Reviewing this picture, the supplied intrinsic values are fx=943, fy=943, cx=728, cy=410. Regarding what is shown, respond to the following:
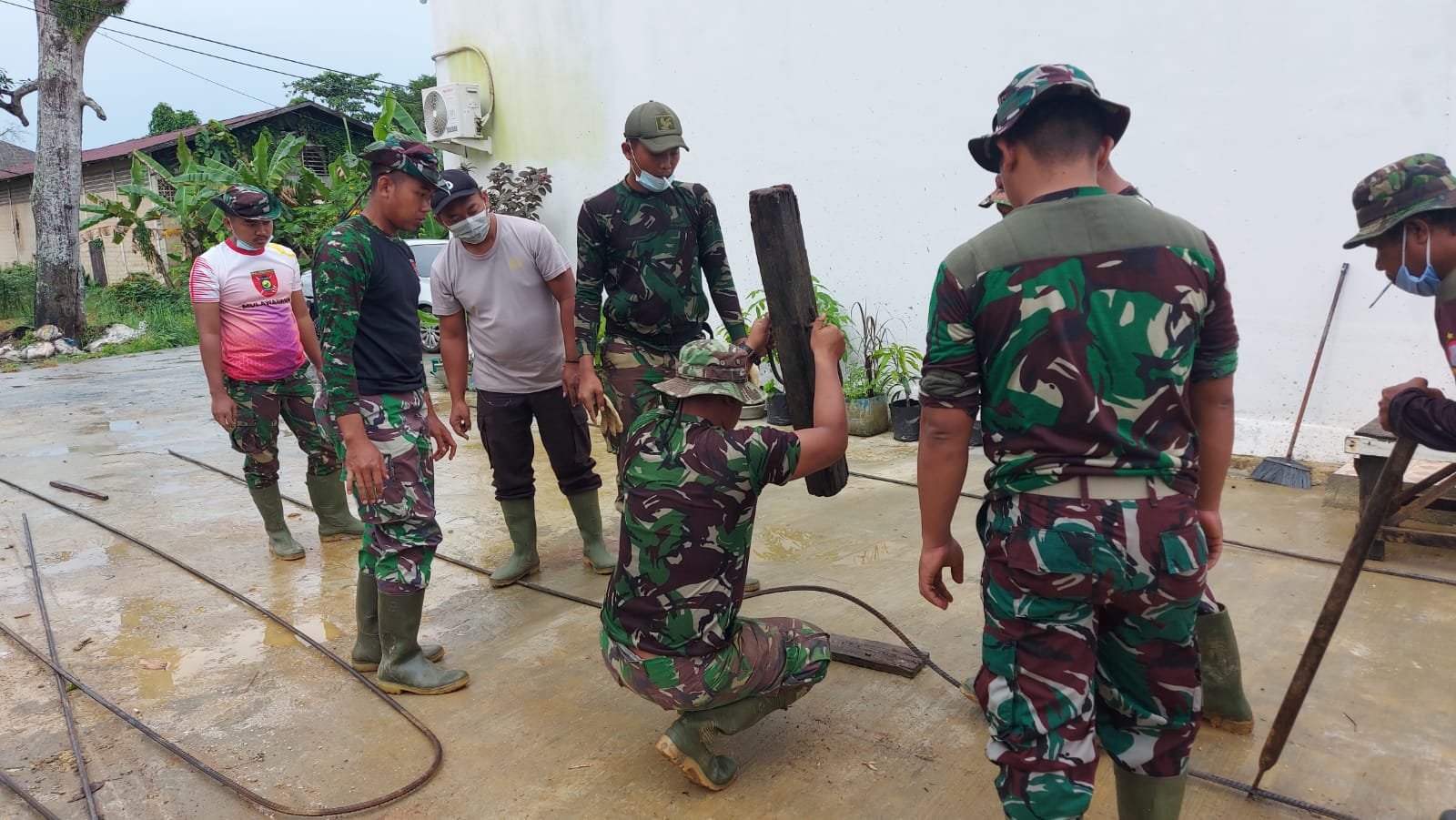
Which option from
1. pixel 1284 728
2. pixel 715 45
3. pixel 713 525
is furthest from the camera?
pixel 715 45

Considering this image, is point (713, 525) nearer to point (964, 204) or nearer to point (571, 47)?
point (964, 204)

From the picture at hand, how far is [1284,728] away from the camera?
2367mm

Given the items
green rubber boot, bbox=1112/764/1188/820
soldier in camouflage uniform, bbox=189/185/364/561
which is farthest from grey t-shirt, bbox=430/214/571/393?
green rubber boot, bbox=1112/764/1188/820

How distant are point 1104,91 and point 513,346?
13.4ft

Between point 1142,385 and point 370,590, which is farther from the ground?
point 1142,385

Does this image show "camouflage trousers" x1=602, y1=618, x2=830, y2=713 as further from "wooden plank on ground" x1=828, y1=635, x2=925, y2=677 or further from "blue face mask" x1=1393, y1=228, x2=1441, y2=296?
"blue face mask" x1=1393, y1=228, x2=1441, y2=296

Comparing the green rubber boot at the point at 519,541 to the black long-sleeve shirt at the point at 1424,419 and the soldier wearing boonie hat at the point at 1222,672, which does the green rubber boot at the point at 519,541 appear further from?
the black long-sleeve shirt at the point at 1424,419

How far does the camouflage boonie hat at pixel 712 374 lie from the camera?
2.48 m

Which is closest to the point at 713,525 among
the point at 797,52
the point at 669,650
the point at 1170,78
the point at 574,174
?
the point at 669,650

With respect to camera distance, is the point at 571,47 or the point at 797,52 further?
the point at 571,47

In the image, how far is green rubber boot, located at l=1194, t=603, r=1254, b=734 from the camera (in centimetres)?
276

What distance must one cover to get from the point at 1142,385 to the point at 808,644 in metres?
1.31

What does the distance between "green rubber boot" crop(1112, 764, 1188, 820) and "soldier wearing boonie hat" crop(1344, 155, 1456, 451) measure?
3.27 ft

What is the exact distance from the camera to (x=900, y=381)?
281 inches
